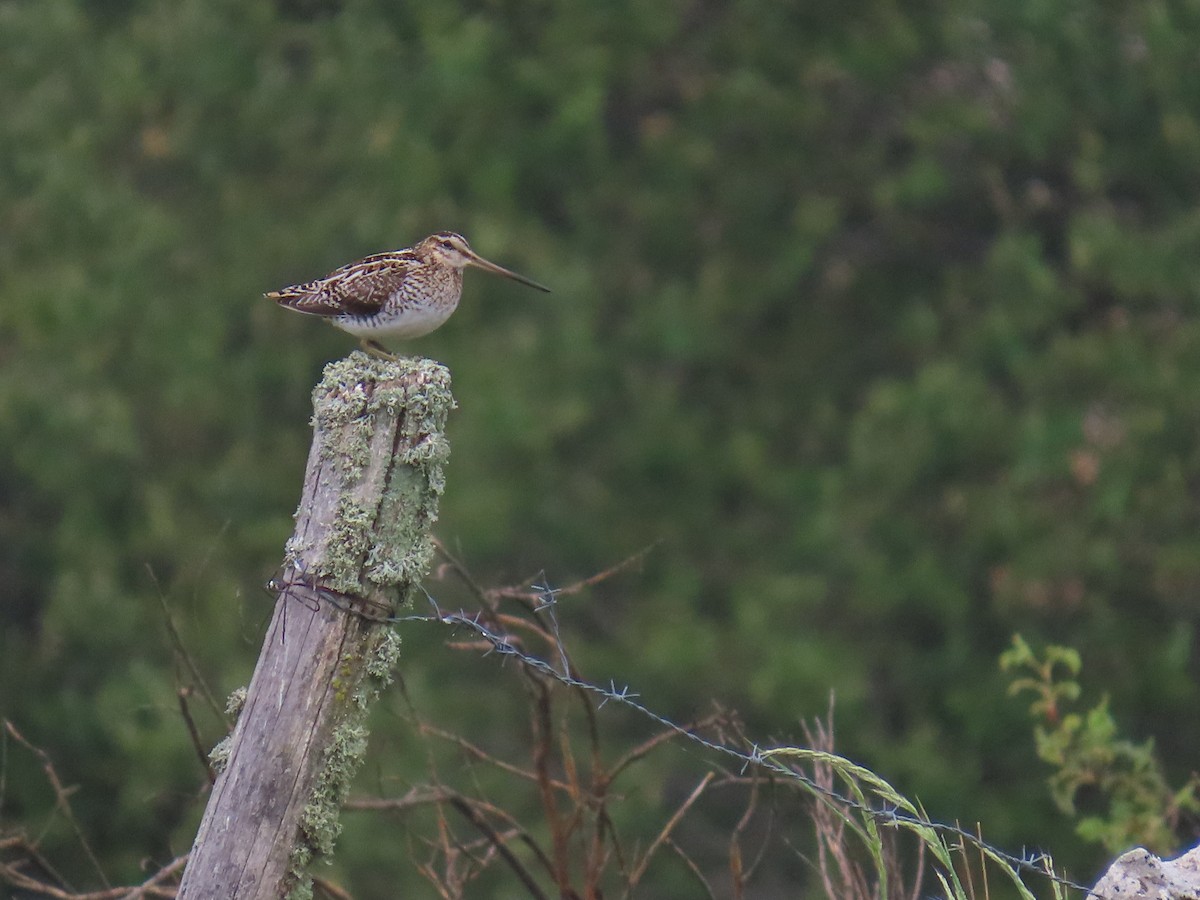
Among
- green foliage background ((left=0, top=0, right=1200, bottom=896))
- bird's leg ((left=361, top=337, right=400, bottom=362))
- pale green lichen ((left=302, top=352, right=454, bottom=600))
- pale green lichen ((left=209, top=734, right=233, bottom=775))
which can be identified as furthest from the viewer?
green foliage background ((left=0, top=0, right=1200, bottom=896))

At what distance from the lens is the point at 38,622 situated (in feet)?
39.4

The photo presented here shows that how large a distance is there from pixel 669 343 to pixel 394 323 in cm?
775

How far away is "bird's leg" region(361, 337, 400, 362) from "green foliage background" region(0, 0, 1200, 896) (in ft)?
17.1

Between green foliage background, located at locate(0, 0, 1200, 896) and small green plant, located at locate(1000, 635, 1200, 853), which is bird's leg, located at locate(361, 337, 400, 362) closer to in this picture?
small green plant, located at locate(1000, 635, 1200, 853)

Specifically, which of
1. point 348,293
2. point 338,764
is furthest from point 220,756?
point 348,293

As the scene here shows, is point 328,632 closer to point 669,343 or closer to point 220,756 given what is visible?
point 220,756

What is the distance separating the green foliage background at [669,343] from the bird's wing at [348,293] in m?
5.50

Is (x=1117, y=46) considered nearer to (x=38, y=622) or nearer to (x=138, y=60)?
(x=138, y=60)

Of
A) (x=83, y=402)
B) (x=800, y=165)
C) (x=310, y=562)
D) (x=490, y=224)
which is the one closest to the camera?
(x=310, y=562)

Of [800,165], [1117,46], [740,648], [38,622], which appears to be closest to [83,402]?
[38,622]

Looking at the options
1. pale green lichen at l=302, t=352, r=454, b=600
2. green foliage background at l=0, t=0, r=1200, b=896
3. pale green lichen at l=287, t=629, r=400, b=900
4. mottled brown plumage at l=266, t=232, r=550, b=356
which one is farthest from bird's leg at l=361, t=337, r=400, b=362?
green foliage background at l=0, t=0, r=1200, b=896

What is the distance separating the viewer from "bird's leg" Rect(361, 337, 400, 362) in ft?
13.2

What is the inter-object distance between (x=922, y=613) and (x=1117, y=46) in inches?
147

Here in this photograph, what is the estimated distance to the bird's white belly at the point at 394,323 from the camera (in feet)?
17.6
